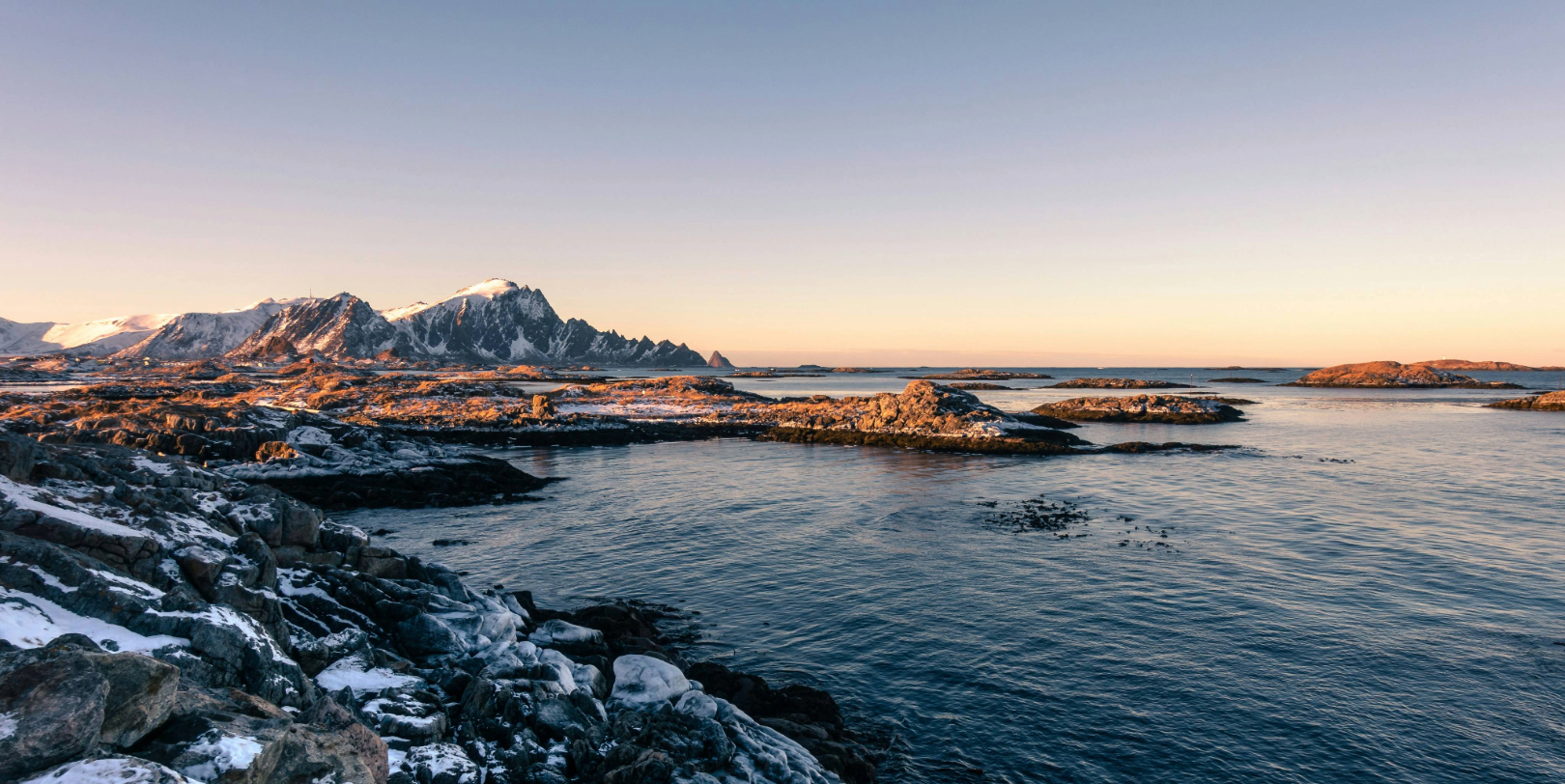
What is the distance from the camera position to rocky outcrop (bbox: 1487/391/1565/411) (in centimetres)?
10731

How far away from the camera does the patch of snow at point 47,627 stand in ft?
26.1

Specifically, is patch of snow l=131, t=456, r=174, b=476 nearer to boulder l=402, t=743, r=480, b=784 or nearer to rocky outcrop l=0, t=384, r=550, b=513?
boulder l=402, t=743, r=480, b=784

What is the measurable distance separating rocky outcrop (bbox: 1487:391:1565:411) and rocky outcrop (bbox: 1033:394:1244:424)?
2094 inches

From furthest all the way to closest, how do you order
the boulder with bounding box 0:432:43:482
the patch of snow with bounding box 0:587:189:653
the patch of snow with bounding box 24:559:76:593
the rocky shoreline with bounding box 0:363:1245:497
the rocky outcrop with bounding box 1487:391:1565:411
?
the rocky outcrop with bounding box 1487:391:1565:411 < the rocky shoreline with bounding box 0:363:1245:497 < the boulder with bounding box 0:432:43:482 < the patch of snow with bounding box 24:559:76:593 < the patch of snow with bounding box 0:587:189:653

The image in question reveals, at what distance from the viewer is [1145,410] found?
96.7 m

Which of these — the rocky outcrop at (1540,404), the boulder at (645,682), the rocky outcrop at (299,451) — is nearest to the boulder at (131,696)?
the boulder at (645,682)

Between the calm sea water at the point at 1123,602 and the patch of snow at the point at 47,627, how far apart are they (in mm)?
12197

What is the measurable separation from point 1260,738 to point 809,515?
925 inches

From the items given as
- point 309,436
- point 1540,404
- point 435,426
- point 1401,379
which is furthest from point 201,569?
point 1401,379

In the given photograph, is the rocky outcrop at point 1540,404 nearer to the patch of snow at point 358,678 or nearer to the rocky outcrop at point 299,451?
the rocky outcrop at point 299,451

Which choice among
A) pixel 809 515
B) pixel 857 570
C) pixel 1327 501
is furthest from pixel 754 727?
pixel 1327 501

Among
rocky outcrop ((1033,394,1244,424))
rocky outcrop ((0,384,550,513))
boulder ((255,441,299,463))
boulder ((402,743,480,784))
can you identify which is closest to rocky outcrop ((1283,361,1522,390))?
rocky outcrop ((1033,394,1244,424))

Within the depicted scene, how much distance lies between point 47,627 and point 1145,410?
107711 millimetres

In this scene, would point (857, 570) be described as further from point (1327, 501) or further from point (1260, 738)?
point (1327, 501)
